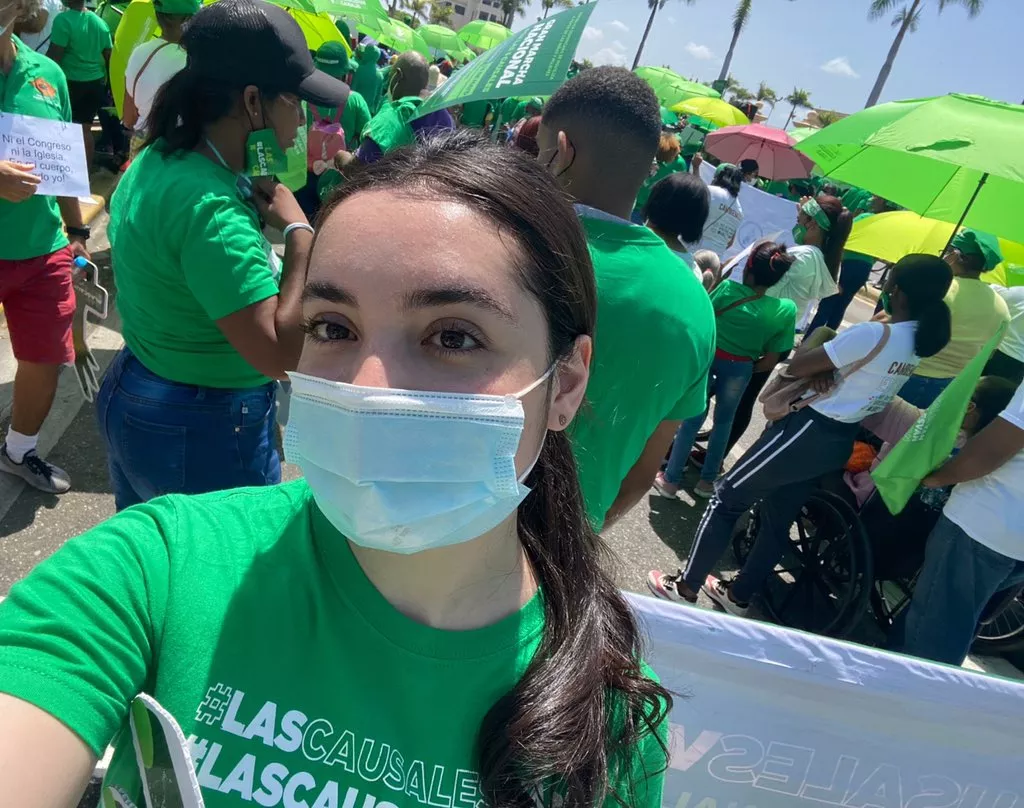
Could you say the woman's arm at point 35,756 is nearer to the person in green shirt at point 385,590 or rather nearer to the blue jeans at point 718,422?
the person in green shirt at point 385,590

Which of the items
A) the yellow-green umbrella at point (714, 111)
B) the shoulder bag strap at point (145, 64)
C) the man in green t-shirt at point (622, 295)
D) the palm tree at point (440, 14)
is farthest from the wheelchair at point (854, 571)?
the palm tree at point (440, 14)

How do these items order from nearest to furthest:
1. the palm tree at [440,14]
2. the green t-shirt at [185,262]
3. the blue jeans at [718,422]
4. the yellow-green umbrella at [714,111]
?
1. the green t-shirt at [185,262]
2. the blue jeans at [718,422]
3. the yellow-green umbrella at [714,111]
4. the palm tree at [440,14]

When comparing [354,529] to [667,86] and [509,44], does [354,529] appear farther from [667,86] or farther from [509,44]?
[667,86]

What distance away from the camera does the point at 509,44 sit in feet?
4.88

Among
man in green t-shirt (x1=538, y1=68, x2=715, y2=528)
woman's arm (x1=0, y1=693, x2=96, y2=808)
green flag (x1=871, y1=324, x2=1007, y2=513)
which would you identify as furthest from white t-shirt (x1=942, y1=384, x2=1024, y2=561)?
woman's arm (x1=0, y1=693, x2=96, y2=808)

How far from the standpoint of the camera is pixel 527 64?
4.37ft

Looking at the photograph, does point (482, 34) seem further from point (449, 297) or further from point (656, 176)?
point (449, 297)

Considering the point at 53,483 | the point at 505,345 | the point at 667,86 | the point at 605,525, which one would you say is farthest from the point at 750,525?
the point at 667,86

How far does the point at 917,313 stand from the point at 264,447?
2696mm

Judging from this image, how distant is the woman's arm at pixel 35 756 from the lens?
2.49ft

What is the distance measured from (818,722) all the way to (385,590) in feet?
5.56

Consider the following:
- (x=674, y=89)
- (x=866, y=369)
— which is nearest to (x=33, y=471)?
(x=866, y=369)

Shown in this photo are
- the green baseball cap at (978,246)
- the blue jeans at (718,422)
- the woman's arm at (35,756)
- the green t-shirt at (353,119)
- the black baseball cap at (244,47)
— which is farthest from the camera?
the green t-shirt at (353,119)

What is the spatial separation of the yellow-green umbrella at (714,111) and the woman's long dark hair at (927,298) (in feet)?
35.1
